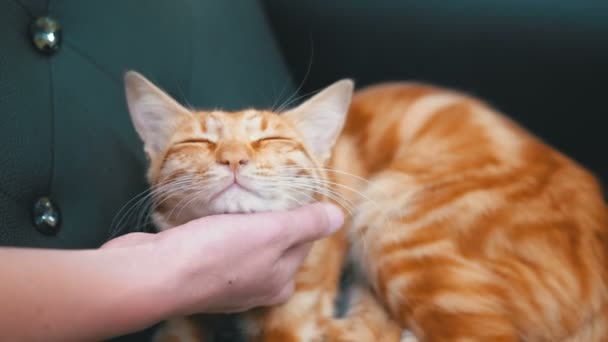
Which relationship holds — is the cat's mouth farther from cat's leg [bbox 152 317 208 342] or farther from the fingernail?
cat's leg [bbox 152 317 208 342]

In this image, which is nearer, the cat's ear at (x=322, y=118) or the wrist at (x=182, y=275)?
the wrist at (x=182, y=275)

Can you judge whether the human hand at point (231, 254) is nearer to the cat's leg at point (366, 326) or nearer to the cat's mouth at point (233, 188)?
the cat's mouth at point (233, 188)

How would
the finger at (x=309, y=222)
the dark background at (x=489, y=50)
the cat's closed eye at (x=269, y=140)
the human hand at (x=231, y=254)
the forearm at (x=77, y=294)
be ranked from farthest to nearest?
the dark background at (x=489, y=50) → the cat's closed eye at (x=269, y=140) → the finger at (x=309, y=222) → the human hand at (x=231, y=254) → the forearm at (x=77, y=294)

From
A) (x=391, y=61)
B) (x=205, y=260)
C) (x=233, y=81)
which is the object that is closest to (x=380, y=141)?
(x=391, y=61)

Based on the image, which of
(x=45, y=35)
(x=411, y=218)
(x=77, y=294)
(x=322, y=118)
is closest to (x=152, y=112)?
(x=45, y=35)

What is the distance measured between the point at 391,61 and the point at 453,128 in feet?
1.27

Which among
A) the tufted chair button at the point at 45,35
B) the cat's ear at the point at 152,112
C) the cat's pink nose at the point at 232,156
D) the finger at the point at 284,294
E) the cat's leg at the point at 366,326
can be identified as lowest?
the cat's leg at the point at 366,326

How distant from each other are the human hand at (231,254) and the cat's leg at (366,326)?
0.71ft

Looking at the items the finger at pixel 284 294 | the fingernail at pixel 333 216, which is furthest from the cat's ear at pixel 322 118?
the finger at pixel 284 294

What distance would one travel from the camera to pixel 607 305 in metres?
0.92

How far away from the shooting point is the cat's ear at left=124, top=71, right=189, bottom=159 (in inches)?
35.5

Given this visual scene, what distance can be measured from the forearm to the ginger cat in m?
0.21

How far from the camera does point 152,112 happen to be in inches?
37.6

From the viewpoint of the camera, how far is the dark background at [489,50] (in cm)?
130
